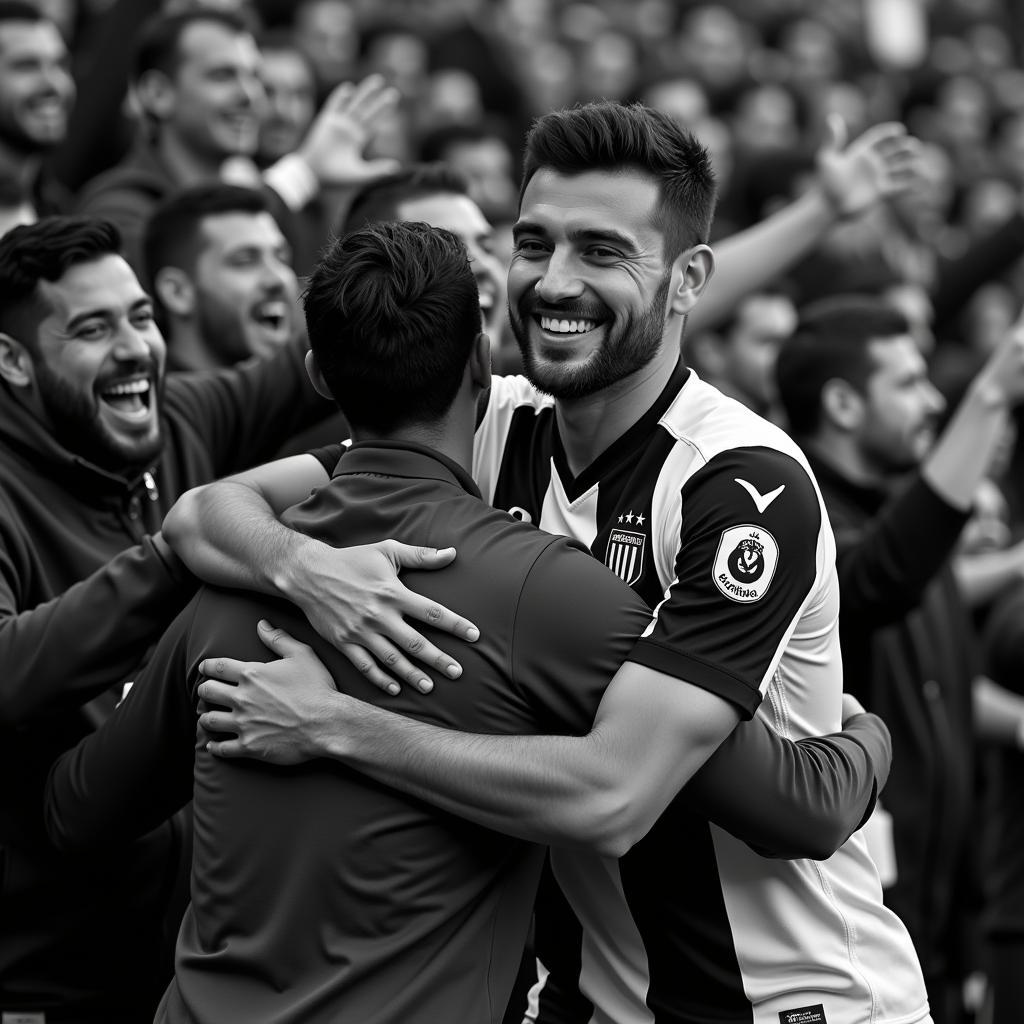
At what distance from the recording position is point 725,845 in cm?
262

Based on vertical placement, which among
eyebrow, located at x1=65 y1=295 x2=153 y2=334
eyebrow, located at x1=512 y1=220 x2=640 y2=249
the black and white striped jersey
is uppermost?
eyebrow, located at x1=512 y1=220 x2=640 y2=249

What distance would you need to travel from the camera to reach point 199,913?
7.88 feet

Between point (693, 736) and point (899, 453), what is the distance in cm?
278

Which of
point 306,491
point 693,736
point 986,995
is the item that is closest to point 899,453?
point 986,995

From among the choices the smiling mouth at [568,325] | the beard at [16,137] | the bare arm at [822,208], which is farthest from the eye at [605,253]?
the beard at [16,137]

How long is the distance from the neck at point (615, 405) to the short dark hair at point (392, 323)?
323mm

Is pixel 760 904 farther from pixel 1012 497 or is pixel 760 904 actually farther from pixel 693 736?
pixel 1012 497

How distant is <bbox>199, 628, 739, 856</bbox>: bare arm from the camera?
2250 millimetres

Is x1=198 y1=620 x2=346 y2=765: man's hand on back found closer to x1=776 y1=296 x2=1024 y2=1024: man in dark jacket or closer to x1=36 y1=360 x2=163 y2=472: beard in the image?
x1=36 y1=360 x2=163 y2=472: beard

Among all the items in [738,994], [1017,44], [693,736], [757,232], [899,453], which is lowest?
[738,994]

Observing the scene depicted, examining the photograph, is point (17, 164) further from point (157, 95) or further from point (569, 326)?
point (569, 326)

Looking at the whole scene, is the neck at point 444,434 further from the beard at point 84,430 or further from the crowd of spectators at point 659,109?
the beard at point 84,430

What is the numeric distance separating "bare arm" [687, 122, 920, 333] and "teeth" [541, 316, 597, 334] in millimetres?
1961

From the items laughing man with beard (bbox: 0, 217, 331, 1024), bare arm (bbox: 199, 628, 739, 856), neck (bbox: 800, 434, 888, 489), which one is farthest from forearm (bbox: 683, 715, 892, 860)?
neck (bbox: 800, 434, 888, 489)
